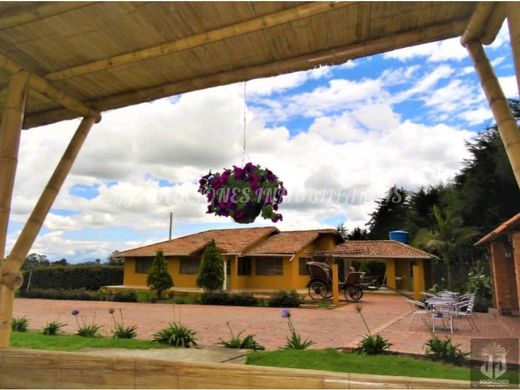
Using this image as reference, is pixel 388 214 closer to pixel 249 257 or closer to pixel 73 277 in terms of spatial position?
pixel 249 257

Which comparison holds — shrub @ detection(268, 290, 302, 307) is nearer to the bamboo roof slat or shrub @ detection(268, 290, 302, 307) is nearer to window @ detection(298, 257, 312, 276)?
window @ detection(298, 257, 312, 276)

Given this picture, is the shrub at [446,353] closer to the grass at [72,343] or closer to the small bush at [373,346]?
the small bush at [373,346]

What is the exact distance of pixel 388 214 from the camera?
3916 cm

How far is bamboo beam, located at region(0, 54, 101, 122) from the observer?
13.4ft

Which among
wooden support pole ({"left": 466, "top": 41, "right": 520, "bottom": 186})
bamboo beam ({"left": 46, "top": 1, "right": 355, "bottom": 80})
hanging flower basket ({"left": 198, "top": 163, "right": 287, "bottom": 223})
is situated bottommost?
hanging flower basket ({"left": 198, "top": 163, "right": 287, "bottom": 223})

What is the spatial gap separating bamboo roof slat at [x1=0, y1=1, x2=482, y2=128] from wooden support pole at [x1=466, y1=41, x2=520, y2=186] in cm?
25

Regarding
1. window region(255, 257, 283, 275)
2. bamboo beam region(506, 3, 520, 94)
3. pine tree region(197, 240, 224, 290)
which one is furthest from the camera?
window region(255, 257, 283, 275)

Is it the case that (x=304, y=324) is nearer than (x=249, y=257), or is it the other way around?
(x=304, y=324)

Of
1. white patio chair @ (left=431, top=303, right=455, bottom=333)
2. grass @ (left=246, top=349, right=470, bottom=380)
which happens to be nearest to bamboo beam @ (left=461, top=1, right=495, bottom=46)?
grass @ (left=246, top=349, right=470, bottom=380)

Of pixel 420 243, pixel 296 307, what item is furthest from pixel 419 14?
pixel 420 243

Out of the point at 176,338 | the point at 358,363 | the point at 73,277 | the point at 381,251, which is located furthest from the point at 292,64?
the point at 73,277

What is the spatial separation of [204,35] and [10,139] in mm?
2396

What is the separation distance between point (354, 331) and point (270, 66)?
→ 293 inches

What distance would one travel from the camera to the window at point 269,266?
22469 mm
